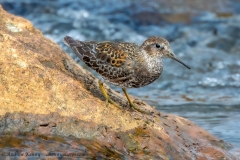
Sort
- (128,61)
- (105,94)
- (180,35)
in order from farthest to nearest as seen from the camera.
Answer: (180,35), (128,61), (105,94)

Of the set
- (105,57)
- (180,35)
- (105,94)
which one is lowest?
(105,94)

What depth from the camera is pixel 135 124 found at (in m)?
6.49

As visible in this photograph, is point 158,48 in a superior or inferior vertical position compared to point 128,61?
superior

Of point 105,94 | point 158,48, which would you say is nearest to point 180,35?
point 158,48

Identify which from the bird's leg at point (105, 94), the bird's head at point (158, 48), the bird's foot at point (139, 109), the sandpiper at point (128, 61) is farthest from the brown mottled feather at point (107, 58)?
the bird's foot at point (139, 109)

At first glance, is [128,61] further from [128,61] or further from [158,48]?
[158,48]

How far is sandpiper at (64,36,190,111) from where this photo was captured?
283 inches

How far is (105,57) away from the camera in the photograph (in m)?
7.45

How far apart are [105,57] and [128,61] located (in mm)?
414

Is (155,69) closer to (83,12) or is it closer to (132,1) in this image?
(83,12)

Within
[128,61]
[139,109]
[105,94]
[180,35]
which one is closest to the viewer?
[105,94]

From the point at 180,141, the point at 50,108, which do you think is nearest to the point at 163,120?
the point at 180,141

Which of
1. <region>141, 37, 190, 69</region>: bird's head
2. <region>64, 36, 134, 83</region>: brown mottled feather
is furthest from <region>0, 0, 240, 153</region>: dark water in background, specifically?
<region>64, 36, 134, 83</region>: brown mottled feather

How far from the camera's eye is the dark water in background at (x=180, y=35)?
36.7 feet
